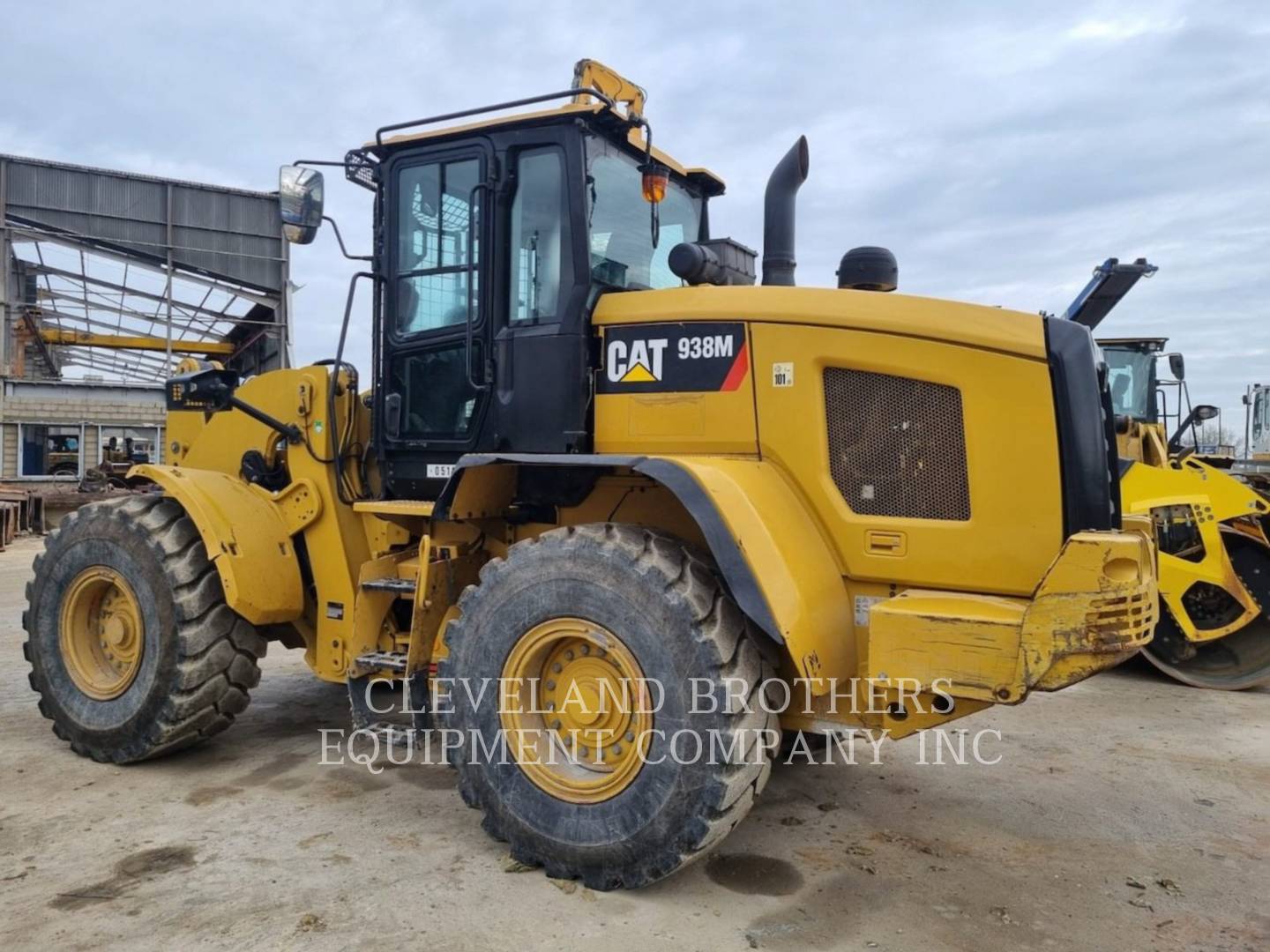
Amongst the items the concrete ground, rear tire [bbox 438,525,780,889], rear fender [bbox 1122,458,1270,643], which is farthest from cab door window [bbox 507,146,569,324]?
rear fender [bbox 1122,458,1270,643]

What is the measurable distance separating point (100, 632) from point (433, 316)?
97.3 inches

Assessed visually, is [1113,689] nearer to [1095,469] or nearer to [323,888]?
[1095,469]

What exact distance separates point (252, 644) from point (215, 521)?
0.65m

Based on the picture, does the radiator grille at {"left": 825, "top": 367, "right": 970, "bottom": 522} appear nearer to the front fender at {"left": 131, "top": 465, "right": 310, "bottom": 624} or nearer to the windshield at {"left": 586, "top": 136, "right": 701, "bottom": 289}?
the windshield at {"left": 586, "top": 136, "right": 701, "bottom": 289}

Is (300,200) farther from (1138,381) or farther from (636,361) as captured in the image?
(1138,381)

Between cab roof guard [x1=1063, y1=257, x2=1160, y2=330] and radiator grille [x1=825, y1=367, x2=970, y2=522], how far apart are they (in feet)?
12.0

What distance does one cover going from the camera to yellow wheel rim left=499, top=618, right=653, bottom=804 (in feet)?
10.8

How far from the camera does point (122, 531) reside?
457cm

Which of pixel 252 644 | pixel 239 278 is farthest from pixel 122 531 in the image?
pixel 239 278

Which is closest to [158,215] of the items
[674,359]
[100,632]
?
[100,632]

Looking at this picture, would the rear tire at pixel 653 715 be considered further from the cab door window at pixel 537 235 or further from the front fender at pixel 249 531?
the front fender at pixel 249 531

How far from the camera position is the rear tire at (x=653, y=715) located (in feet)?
10.0

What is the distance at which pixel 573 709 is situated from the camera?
3.46 metres

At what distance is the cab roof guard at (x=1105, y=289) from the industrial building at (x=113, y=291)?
1819cm
